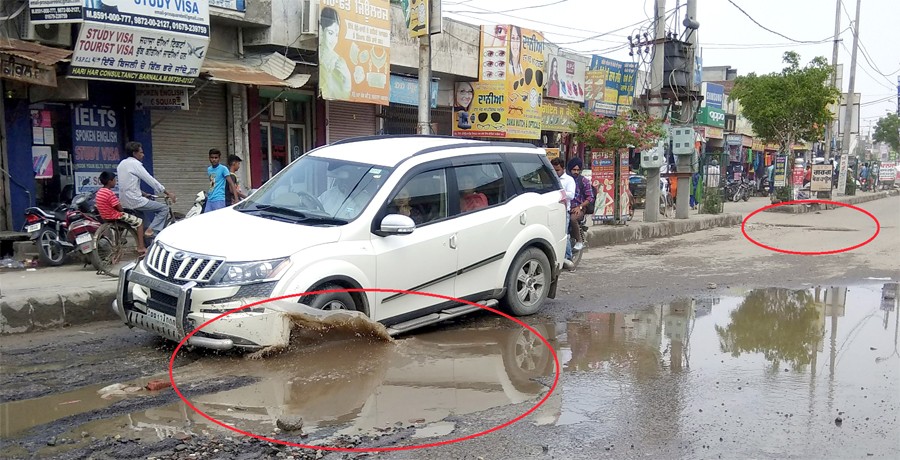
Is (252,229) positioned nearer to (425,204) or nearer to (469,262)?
(425,204)

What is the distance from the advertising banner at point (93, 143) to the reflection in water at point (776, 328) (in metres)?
9.97

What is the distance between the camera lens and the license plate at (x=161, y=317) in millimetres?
5648

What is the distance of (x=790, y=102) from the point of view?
30328mm

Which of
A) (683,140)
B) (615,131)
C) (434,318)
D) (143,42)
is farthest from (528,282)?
(683,140)

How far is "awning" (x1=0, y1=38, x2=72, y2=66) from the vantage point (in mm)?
9148

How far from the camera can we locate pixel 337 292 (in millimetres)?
5898

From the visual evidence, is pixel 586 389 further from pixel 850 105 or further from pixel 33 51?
pixel 850 105

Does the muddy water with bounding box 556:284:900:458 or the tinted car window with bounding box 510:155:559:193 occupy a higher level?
the tinted car window with bounding box 510:155:559:193

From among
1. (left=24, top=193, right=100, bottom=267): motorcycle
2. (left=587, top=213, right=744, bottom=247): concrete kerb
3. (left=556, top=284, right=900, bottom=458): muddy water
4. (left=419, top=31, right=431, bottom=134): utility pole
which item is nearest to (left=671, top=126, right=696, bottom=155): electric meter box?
(left=587, top=213, right=744, bottom=247): concrete kerb

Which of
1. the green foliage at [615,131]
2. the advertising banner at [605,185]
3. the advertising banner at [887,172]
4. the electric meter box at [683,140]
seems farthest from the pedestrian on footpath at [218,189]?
the advertising banner at [887,172]

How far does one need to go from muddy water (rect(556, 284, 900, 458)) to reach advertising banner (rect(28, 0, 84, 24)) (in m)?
7.74

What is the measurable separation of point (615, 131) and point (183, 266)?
461 inches

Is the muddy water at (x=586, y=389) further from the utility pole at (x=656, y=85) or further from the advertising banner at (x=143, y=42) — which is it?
the utility pole at (x=656, y=85)

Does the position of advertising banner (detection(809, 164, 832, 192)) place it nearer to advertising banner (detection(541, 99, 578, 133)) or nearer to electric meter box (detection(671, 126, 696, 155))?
advertising banner (detection(541, 99, 578, 133))
